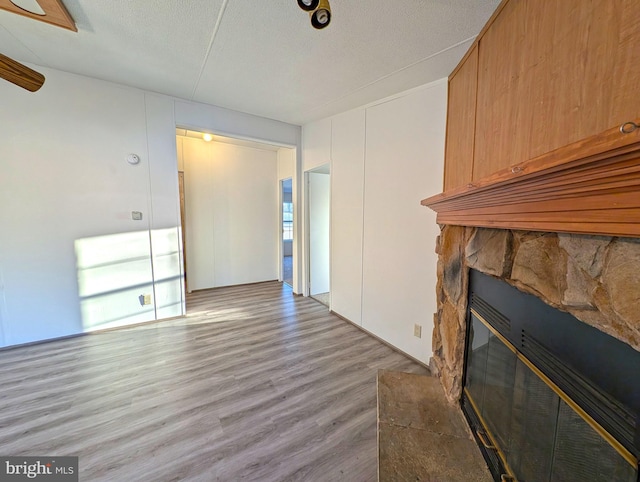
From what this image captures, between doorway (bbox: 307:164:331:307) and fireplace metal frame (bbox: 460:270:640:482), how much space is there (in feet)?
9.55

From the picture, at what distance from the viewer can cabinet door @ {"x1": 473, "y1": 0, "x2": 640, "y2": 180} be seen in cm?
62

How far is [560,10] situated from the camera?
83cm

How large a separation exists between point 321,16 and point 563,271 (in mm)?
1311

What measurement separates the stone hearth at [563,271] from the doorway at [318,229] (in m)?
2.64

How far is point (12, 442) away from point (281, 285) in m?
→ 3.53

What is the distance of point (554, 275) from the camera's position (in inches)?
31.0

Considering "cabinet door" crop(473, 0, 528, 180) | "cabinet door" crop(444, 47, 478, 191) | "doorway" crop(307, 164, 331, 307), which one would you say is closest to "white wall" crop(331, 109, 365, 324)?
"doorway" crop(307, 164, 331, 307)

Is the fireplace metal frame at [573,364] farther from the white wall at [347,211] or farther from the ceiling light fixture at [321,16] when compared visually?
the white wall at [347,211]

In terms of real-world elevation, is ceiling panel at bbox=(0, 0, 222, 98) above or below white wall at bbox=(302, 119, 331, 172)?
above

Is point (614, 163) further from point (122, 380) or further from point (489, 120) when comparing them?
point (122, 380)

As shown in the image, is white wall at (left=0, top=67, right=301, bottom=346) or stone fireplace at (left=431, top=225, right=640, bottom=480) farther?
white wall at (left=0, top=67, right=301, bottom=346)

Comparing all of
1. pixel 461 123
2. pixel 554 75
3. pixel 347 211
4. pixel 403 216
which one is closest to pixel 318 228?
pixel 347 211

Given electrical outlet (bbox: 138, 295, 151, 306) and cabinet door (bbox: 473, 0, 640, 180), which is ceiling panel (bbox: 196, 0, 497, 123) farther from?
electrical outlet (bbox: 138, 295, 151, 306)

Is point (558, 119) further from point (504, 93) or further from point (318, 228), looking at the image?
point (318, 228)
